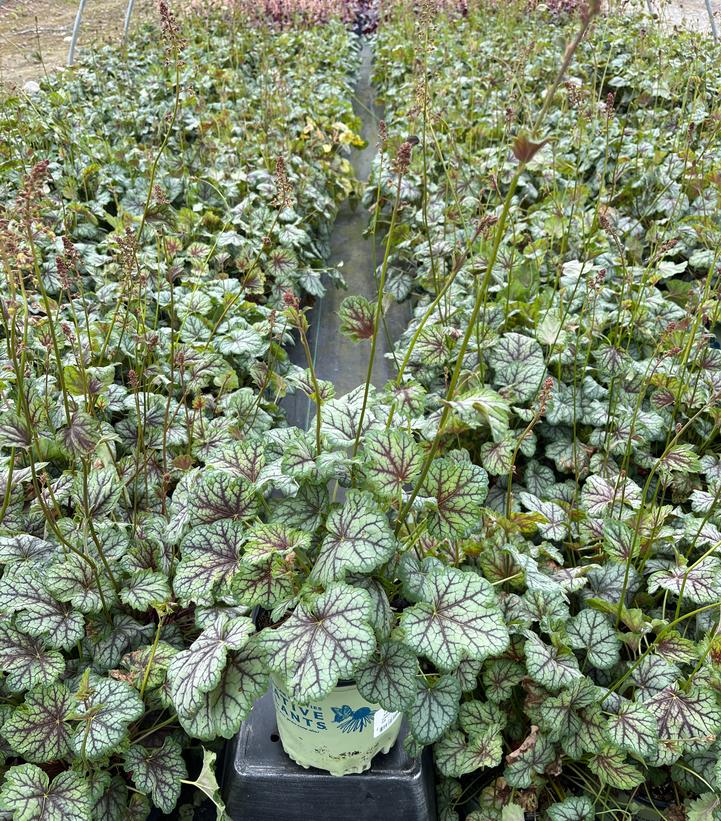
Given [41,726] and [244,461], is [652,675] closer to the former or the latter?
[244,461]

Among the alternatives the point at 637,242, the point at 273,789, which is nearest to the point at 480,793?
the point at 273,789

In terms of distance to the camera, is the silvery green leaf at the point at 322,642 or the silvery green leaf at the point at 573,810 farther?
the silvery green leaf at the point at 573,810

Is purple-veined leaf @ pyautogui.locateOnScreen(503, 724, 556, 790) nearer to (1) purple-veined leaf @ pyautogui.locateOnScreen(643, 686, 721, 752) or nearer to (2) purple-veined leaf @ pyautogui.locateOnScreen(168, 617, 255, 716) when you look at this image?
(1) purple-veined leaf @ pyautogui.locateOnScreen(643, 686, 721, 752)

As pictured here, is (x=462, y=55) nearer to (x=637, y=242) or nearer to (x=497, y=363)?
(x=637, y=242)

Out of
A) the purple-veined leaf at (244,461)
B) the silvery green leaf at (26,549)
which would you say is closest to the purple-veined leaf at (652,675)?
the purple-veined leaf at (244,461)

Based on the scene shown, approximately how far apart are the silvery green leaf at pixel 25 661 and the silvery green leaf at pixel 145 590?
0.58ft

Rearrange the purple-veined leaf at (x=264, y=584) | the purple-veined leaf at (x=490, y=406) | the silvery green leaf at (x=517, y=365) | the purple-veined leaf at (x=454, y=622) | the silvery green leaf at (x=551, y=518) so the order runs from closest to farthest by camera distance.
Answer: the purple-veined leaf at (x=490, y=406)
the purple-veined leaf at (x=454, y=622)
the purple-veined leaf at (x=264, y=584)
the silvery green leaf at (x=551, y=518)
the silvery green leaf at (x=517, y=365)

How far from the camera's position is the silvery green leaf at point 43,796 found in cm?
124

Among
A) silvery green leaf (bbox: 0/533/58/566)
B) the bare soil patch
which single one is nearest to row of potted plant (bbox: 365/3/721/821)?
silvery green leaf (bbox: 0/533/58/566)

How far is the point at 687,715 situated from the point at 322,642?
0.81 m

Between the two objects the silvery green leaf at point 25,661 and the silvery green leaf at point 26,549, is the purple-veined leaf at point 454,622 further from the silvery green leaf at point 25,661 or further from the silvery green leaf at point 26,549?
the silvery green leaf at point 26,549

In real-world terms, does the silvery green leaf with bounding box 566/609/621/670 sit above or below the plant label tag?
above

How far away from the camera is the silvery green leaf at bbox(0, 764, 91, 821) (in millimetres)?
1244

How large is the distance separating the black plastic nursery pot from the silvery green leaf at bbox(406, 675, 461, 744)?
0.28 meters
